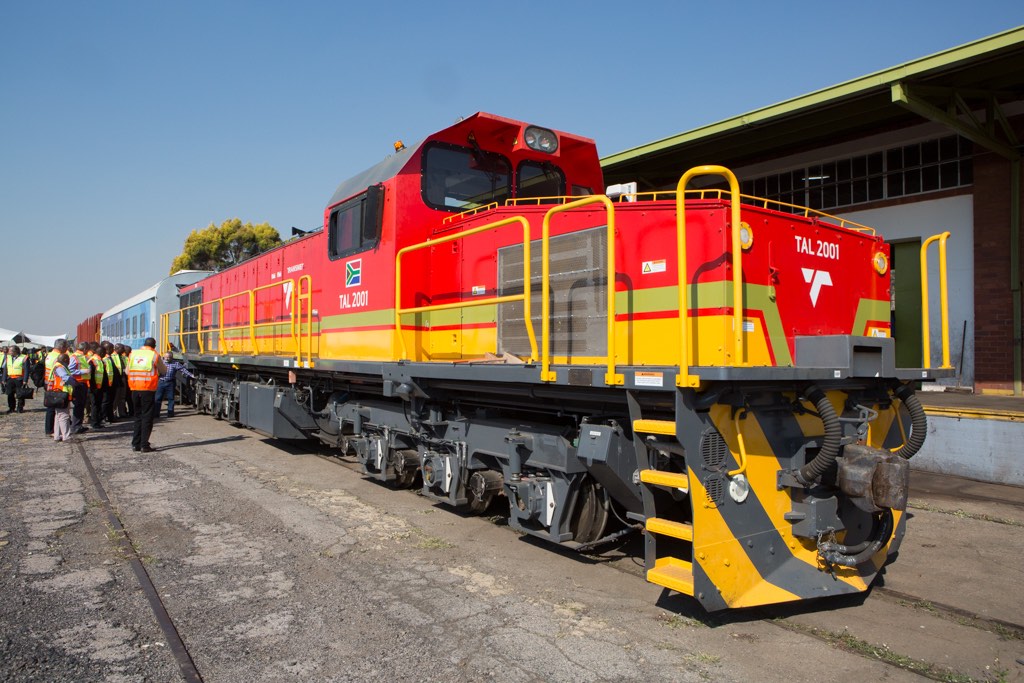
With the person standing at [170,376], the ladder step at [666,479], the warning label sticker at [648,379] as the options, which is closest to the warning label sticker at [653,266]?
the warning label sticker at [648,379]

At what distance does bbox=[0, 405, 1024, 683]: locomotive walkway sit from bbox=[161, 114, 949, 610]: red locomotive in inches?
13.4

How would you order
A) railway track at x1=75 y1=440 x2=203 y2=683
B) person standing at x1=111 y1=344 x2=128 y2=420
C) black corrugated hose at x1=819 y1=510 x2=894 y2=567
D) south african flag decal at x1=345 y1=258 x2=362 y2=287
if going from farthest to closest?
person standing at x1=111 y1=344 x2=128 y2=420, south african flag decal at x1=345 y1=258 x2=362 y2=287, black corrugated hose at x1=819 y1=510 x2=894 y2=567, railway track at x1=75 y1=440 x2=203 y2=683

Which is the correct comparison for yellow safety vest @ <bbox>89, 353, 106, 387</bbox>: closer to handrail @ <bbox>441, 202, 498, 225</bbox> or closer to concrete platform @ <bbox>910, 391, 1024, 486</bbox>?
handrail @ <bbox>441, 202, 498, 225</bbox>

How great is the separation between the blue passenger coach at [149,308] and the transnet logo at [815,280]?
15.2 meters

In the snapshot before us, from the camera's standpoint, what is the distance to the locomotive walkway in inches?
132

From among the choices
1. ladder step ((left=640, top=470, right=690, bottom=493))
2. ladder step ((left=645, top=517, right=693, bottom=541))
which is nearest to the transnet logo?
ladder step ((left=640, top=470, right=690, bottom=493))

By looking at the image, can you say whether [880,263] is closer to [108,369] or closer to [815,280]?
[815,280]

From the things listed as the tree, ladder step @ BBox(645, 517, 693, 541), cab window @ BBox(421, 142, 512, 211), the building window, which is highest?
the tree

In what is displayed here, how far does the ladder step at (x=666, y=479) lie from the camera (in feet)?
12.3

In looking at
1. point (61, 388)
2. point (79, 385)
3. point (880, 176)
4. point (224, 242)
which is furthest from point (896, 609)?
point (224, 242)

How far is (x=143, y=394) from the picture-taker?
32.2ft

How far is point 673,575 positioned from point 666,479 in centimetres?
51

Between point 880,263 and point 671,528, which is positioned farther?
point 880,263

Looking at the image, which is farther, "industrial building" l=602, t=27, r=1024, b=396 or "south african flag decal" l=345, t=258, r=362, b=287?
"industrial building" l=602, t=27, r=1024, b=396
